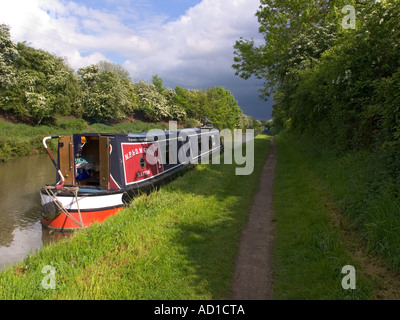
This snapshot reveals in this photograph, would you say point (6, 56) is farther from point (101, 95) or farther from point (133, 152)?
point (133, 152)

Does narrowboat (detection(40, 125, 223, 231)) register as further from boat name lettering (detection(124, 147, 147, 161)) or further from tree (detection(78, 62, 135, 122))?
tree (detection(78, 62, 135, 122))

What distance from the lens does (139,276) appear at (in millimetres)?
3449

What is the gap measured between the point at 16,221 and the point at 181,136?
6445mm

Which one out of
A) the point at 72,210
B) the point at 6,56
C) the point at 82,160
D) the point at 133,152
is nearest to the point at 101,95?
the point at 6,56

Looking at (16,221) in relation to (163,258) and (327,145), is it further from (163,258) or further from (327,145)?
(327,145)

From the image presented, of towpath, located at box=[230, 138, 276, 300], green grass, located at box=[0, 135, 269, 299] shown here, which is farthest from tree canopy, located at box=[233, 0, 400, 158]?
green grass, located at box=[0, 135, 269, 299]

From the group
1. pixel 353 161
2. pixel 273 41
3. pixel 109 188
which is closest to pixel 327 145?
pixel 353 161

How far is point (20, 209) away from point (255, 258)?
786 centimetres

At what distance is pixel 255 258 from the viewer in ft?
13.8

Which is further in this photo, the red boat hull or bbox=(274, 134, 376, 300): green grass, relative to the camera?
the red boat hull

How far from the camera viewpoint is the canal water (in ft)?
20.7

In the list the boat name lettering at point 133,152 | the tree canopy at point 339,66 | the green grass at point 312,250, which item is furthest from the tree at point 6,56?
the green grass at point 312,250

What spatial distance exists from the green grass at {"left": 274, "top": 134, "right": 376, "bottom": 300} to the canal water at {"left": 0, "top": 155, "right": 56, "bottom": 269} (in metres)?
4.17

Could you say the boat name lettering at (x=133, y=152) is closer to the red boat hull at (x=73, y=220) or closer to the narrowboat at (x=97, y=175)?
the narrowboat at (x=97, y=175)
